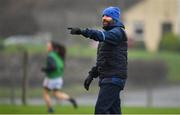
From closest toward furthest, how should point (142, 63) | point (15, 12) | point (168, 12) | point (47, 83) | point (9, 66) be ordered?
point (47, 83), point (9, 66), point (142, 63), point (15, 12), point (168, 12)

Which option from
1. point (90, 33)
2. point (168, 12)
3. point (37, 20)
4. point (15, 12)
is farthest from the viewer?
point (168, 12)

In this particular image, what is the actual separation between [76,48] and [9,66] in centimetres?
1256

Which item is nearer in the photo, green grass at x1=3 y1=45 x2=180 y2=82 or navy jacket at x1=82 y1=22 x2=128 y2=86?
navy jacket at x1=82 y1=22 x2=128 y2=86

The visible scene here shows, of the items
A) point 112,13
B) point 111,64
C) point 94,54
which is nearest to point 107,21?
point 112,13

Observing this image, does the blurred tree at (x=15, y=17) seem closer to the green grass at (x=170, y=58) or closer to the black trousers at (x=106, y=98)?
the green grass at (x=170, y=58)

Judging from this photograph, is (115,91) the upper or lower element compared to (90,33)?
lower

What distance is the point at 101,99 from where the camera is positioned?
1116 cm

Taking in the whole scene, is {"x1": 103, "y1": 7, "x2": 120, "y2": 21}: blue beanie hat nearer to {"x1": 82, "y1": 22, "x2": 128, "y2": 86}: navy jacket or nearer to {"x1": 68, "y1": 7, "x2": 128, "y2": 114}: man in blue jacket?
{"x1": 68, "y1": 7, "x2": 128, "y2": 114}: man in blue jacket

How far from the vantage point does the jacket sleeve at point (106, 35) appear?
10618mm

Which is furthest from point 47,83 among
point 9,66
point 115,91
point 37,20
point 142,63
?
point 37,20

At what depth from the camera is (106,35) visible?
1084cm

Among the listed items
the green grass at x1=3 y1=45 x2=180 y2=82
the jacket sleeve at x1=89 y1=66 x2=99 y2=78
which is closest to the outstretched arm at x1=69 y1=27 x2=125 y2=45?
the jacket sleeve at x1=89 y1=66 x2=99 y2=78

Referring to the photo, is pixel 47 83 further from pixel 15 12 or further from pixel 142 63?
pixel 15 12

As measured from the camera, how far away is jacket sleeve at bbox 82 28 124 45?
34.8 ft
